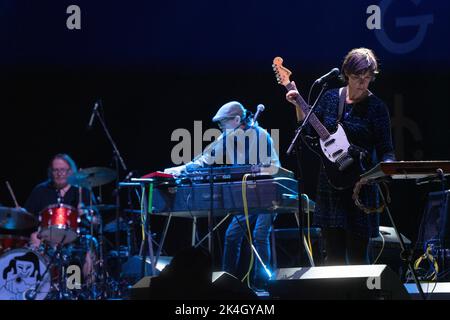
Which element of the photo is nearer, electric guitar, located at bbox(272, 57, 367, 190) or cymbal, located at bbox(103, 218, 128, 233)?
electric guitar, located at bbox(272, 57, 367, 190)

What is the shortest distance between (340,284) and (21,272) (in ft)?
15.9

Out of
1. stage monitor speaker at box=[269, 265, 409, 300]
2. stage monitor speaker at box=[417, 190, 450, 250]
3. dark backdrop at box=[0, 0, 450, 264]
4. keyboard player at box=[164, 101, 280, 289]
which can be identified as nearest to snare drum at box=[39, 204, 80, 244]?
dark backdrop at box=[0, 0, 450, 264]

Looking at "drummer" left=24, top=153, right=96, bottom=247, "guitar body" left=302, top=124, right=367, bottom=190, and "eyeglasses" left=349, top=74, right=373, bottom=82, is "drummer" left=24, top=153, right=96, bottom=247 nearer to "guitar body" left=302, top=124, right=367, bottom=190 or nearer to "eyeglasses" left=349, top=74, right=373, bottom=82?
"guitar body" left=302, top=124, right=367, bottom=190

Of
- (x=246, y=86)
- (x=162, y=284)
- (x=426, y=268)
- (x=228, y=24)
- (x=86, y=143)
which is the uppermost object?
(x=228, y=24)

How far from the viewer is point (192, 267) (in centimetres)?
279

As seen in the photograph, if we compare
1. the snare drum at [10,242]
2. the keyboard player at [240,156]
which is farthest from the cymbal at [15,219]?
the keyboard player at [240,156]

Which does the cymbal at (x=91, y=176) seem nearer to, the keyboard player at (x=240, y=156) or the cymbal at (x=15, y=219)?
the cymbal at (x=15, y=219)

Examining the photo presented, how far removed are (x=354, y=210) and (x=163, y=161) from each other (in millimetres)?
3920

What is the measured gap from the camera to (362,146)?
4.42 metres

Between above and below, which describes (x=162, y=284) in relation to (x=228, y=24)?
below

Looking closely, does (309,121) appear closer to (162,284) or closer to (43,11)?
(162,284)

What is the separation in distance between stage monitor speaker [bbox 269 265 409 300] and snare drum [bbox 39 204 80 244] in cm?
415

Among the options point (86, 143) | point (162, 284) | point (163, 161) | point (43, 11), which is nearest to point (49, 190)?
point (86, 143)

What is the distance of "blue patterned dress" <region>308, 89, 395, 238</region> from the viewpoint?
4.30 meters
